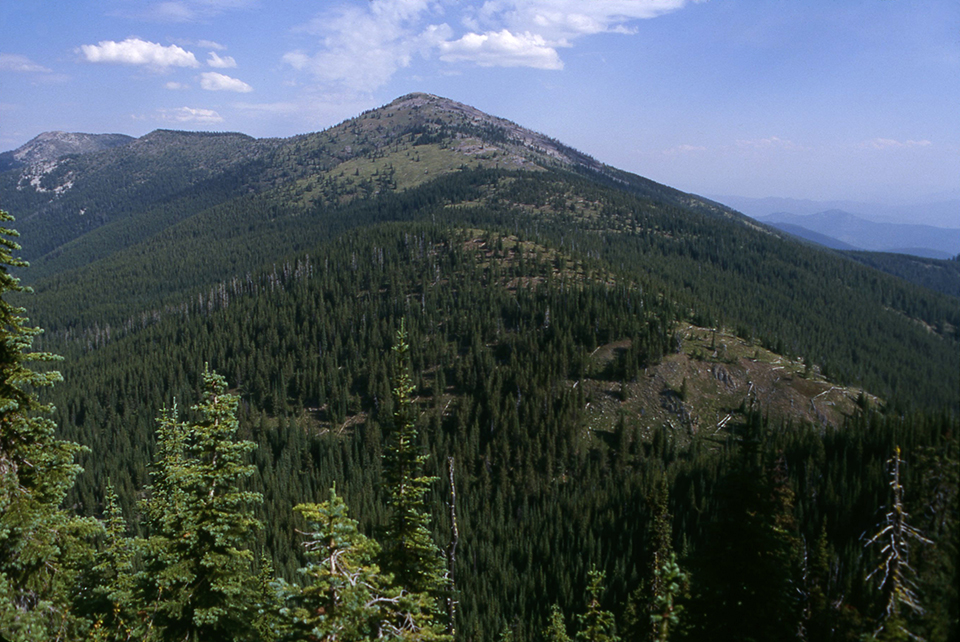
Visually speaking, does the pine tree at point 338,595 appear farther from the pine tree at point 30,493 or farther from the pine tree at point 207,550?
the pine tree at point 30,493

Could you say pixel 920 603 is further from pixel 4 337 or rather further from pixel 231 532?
pixel 4 337

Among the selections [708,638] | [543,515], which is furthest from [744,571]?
[543,515]

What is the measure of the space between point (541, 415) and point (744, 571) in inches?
5799

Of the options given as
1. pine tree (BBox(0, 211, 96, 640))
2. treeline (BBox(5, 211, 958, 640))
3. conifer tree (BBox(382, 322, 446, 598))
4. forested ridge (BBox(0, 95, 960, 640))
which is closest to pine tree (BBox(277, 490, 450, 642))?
forested ridge (BBox(0, 95, 960, 640))

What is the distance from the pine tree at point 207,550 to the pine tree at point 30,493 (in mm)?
2625

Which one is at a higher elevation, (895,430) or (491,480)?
(895,430)

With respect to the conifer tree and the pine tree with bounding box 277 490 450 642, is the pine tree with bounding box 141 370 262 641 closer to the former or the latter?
the pine tree with bounding box 277 490 450 642

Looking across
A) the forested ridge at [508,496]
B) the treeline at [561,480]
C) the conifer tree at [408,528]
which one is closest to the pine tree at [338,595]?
the forested ridge at [508,496]

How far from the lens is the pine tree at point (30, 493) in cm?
1565

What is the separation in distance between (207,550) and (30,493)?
6047 mm

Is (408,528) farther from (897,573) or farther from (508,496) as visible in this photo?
(508,496)

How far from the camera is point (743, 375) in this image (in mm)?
162625

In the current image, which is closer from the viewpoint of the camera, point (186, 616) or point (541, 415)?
point (186, 616)

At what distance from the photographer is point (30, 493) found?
16.4 meters
